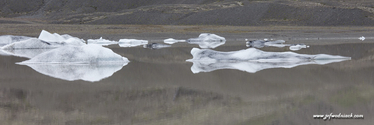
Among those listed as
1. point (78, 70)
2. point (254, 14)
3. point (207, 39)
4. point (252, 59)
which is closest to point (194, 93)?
point (78, 70)

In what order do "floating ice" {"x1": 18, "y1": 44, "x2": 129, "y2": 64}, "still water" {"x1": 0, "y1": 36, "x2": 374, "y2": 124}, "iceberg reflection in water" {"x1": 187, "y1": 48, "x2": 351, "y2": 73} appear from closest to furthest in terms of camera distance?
"still water" {"x1": 0, "y1": 36, "x2": 374, "y2": 124} → "iceberg reflection in water" {"x1": 187, "y1": 48, "x2": 351, "y2": 73} → "floating ice" {"x1": 18, "y1": 44, "x2": 129, "y2": 64}

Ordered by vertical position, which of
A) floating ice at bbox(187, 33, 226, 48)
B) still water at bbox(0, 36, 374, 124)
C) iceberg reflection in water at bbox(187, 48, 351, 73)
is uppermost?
still water at bbox(0, 36, 374, 124)

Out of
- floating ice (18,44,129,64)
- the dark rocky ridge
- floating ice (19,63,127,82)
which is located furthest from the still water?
the dark rocky ridge

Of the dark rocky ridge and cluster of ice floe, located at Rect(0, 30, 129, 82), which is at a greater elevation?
cluster of ice floe, located at Rect(0, 30, 129, 82)

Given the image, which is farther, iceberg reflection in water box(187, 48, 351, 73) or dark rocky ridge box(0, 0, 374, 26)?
dark rocky ridge box(0, 0, 374, 26)

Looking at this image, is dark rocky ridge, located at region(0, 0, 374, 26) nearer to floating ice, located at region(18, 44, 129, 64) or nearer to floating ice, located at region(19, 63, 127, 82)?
floating ice, located at region(18, 44, 129, 64)

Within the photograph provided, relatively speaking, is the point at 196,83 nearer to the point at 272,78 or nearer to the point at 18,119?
the point at 272,78
